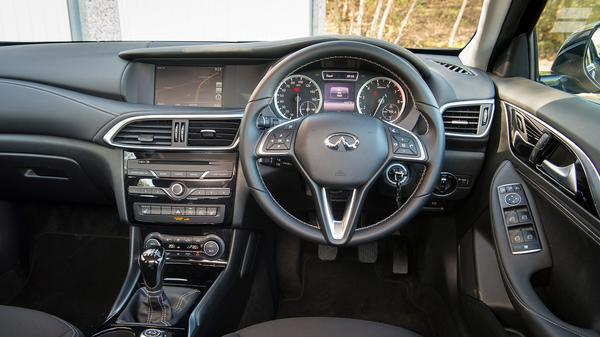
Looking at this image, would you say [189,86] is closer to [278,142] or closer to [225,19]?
[278,142]

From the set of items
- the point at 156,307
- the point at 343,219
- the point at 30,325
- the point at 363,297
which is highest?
the point at 343,219

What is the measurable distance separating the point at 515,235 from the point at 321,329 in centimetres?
69

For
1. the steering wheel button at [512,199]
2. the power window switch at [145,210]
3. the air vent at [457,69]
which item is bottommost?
the power window switch at [145,210]

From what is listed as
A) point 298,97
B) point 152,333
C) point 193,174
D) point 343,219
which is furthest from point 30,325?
point 298,97

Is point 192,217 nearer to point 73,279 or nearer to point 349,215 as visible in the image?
point 349,215

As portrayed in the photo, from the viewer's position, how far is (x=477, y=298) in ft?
5.50

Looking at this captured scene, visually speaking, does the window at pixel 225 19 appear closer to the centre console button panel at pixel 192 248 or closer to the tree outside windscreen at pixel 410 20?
the tree outside windscreen at pixel 410 20

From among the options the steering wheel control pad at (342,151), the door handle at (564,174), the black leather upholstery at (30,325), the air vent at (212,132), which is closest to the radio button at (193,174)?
the air vent at (212,132)

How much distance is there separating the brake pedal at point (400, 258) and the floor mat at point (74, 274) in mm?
1339

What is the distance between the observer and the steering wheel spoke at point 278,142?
1365mm

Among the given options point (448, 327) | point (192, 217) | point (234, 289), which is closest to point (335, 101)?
point (192, 217)

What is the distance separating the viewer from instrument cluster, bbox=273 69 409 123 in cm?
156

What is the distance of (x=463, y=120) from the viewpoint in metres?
1.70

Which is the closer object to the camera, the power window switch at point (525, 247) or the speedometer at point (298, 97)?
the power window switch at point (525, 247)
